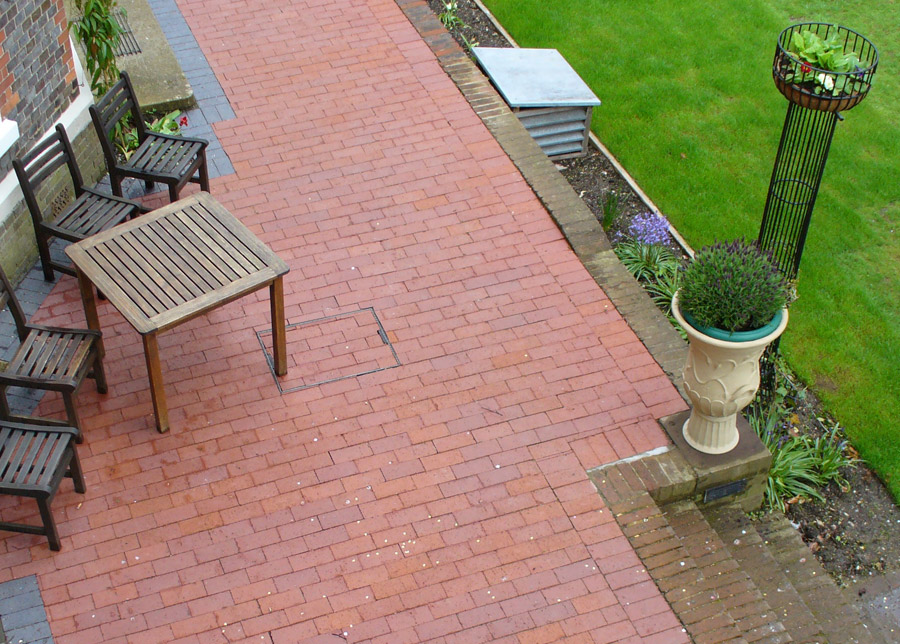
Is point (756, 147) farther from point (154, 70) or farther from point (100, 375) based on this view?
point (100, 375)

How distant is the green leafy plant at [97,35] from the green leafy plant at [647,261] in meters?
4.42

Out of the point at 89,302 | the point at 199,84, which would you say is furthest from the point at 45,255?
the point at 199,84

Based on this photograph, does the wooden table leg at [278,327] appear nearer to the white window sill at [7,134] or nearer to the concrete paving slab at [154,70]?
the white window sill at [7,134]

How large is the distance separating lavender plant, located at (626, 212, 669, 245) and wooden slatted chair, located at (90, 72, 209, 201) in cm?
345

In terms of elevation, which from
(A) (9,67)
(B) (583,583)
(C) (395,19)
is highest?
(A) (9,67)

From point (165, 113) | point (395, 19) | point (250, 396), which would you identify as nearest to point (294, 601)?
point (250, 396)

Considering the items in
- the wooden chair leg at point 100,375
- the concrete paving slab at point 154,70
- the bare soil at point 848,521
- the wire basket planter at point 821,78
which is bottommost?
the bare soil at point 848,521

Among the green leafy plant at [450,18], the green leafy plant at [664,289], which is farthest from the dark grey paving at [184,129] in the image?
the green leafy plant at [664,289]

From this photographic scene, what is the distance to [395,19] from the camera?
1048cm

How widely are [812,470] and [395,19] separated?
243 inches

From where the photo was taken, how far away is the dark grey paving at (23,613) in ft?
17.5

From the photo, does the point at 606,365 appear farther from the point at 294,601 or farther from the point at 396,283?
the point at 294,601

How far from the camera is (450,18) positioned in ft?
35.6

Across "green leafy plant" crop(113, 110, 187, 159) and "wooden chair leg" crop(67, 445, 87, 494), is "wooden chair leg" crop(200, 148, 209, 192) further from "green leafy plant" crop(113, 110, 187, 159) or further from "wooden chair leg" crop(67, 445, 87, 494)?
"wooden chair leg" crop(67, 445, 87, 494)
